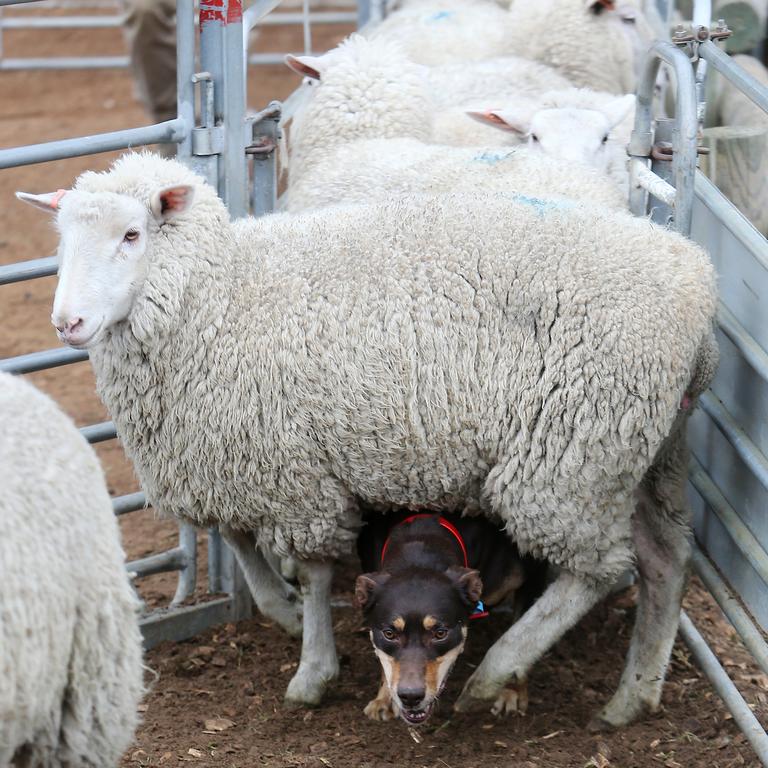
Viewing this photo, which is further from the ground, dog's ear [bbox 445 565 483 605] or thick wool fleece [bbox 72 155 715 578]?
thick wool fleece [bbox 72 155 715 578]

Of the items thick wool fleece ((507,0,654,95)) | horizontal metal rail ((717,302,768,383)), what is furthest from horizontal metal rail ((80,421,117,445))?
thick wool fleece ((507,0,654,95))

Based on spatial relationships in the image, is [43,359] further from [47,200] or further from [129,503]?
[47,200]

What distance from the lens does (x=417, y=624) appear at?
318 cm

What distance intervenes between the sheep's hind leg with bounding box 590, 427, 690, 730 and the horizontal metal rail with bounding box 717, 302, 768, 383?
34 centimetres

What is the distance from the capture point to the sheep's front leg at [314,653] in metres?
3.53

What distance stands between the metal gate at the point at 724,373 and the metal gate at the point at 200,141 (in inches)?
46.3

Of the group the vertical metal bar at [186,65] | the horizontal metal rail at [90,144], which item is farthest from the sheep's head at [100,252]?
the vertical metal bar at [186,65]

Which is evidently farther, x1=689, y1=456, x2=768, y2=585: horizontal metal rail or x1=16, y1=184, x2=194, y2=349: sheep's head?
x1=689, y1=456, x2=768, y2=585: horizontal metal rail

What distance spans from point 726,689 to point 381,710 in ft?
3.14

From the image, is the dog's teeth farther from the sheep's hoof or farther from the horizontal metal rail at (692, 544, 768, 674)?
the horizontal metal rail at (692, 544, 768, 674)

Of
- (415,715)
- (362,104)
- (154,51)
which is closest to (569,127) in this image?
(362,104)

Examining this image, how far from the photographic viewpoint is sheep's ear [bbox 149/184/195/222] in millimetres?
3092

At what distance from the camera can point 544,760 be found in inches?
131

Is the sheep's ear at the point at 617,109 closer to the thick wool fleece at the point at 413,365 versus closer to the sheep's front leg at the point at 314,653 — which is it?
the thick wool fleece at the point at 413,365
